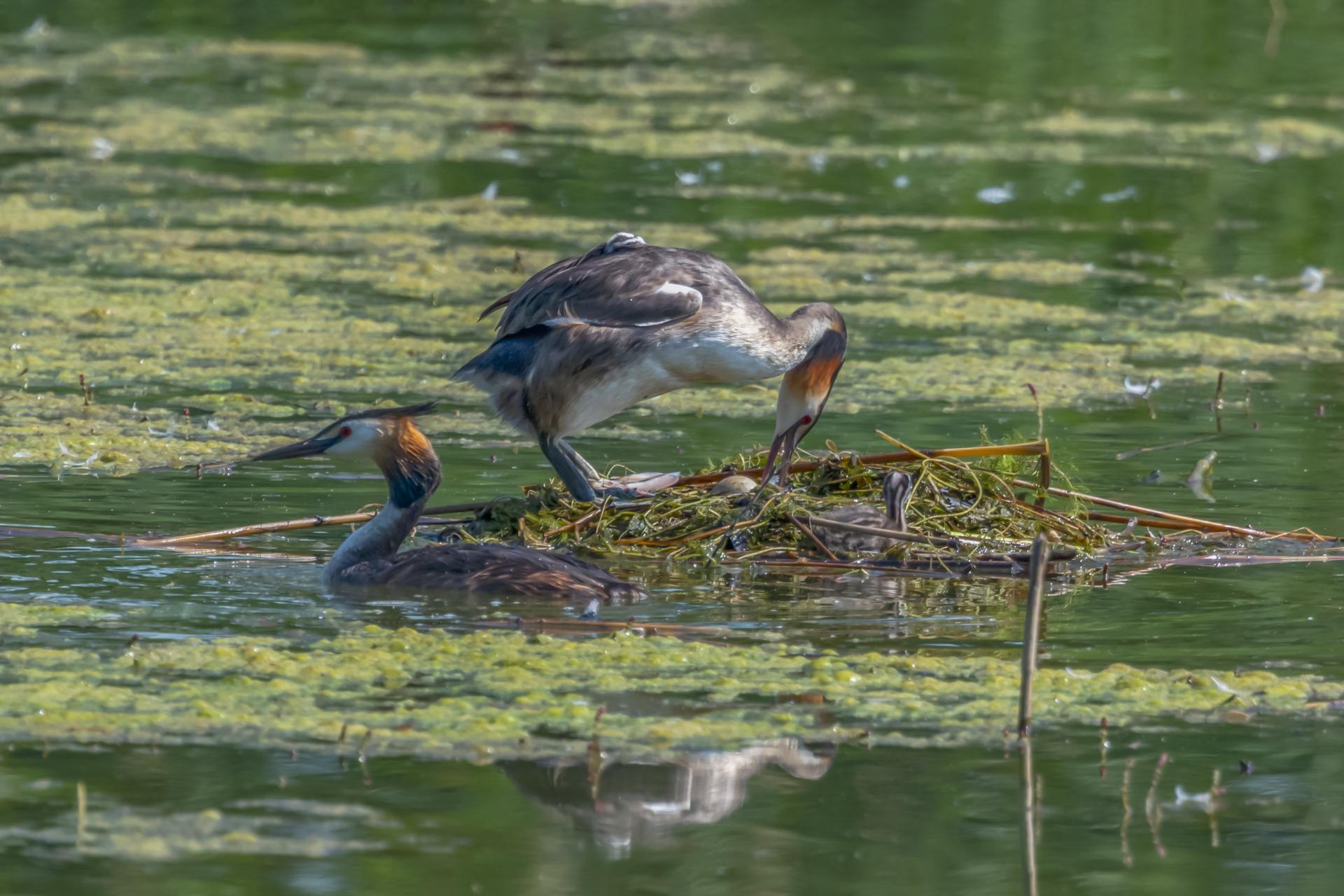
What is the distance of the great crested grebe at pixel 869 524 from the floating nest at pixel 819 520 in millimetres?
40

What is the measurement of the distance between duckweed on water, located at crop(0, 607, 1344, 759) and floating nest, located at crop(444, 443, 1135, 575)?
1417 millimetres

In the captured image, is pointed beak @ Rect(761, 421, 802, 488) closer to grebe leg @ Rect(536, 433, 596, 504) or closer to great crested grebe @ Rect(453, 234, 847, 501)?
great crested grebe @ Rect(453, 234, 847, 501)

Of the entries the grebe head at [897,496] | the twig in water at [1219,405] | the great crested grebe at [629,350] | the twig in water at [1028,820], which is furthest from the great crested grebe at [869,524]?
the twig in water at [1219,405]

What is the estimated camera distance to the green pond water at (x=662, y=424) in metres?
5.34

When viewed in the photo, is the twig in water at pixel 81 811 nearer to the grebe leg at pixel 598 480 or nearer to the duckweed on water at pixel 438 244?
the grebe leg at pixel 598 480

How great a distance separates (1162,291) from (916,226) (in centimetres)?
247

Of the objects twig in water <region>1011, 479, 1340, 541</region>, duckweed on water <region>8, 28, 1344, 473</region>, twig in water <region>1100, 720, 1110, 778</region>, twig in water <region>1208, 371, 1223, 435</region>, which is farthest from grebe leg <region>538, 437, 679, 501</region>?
twig in water <region>1208, 371, 1223, 435</region>

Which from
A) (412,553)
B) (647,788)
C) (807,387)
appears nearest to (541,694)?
(647,788)

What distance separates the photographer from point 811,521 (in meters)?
8.22

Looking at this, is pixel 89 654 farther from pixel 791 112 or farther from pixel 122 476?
pixel 791 112

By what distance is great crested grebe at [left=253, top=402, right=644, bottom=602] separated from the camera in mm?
7535

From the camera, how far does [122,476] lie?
945cm

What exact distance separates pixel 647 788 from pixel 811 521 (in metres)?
2.79

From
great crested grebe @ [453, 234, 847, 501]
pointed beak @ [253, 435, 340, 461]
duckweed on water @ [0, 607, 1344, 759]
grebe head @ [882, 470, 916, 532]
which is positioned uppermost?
great crested grebe @ [453, 234, 847, 501]
